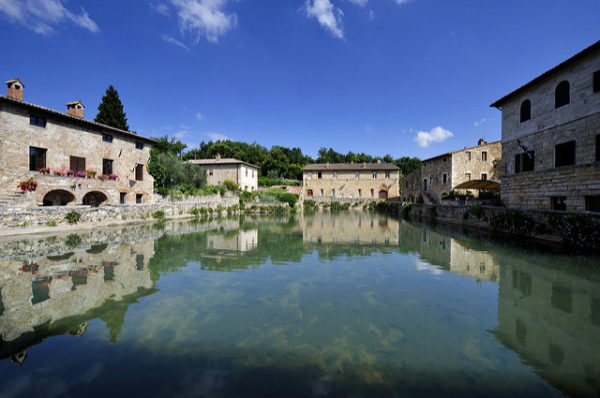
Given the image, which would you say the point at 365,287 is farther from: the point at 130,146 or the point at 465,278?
the point at 130,146

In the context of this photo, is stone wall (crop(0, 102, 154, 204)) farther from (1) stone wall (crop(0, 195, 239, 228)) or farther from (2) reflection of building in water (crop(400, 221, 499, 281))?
(2) reflection of building in water (crop(400, 221, 499, 281))

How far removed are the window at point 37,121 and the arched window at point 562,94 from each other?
2964 centimetres

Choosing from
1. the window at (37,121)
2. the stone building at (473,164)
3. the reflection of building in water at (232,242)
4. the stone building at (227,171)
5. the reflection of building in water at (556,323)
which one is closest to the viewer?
the reflection of building in water at (556,323)

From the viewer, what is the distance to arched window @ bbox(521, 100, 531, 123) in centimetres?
1507

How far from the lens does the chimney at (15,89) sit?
1648 cm

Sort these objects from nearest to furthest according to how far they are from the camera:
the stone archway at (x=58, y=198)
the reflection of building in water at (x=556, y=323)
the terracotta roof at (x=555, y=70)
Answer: the reflection of building in water at (x=556, y=323) < the terracotta roof at (x=555, y=70) < the stone archway at (x=58, y=198)

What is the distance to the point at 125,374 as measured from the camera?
303 centimetres

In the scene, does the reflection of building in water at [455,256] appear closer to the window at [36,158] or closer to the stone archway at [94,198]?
the stone archway at [94,198]

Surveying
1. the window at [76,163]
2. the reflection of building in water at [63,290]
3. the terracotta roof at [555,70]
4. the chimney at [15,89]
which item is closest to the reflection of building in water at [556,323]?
the reflection of building in water at [63,290]

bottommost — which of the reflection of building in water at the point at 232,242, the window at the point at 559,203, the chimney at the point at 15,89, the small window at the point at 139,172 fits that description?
the reflection of building in water at the point at 232,242

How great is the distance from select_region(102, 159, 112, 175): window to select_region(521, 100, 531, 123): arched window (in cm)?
2857

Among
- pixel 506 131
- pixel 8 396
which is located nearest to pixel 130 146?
pixel 8 396

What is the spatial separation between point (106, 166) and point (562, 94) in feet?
95.7

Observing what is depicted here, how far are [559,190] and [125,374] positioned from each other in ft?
59.1
